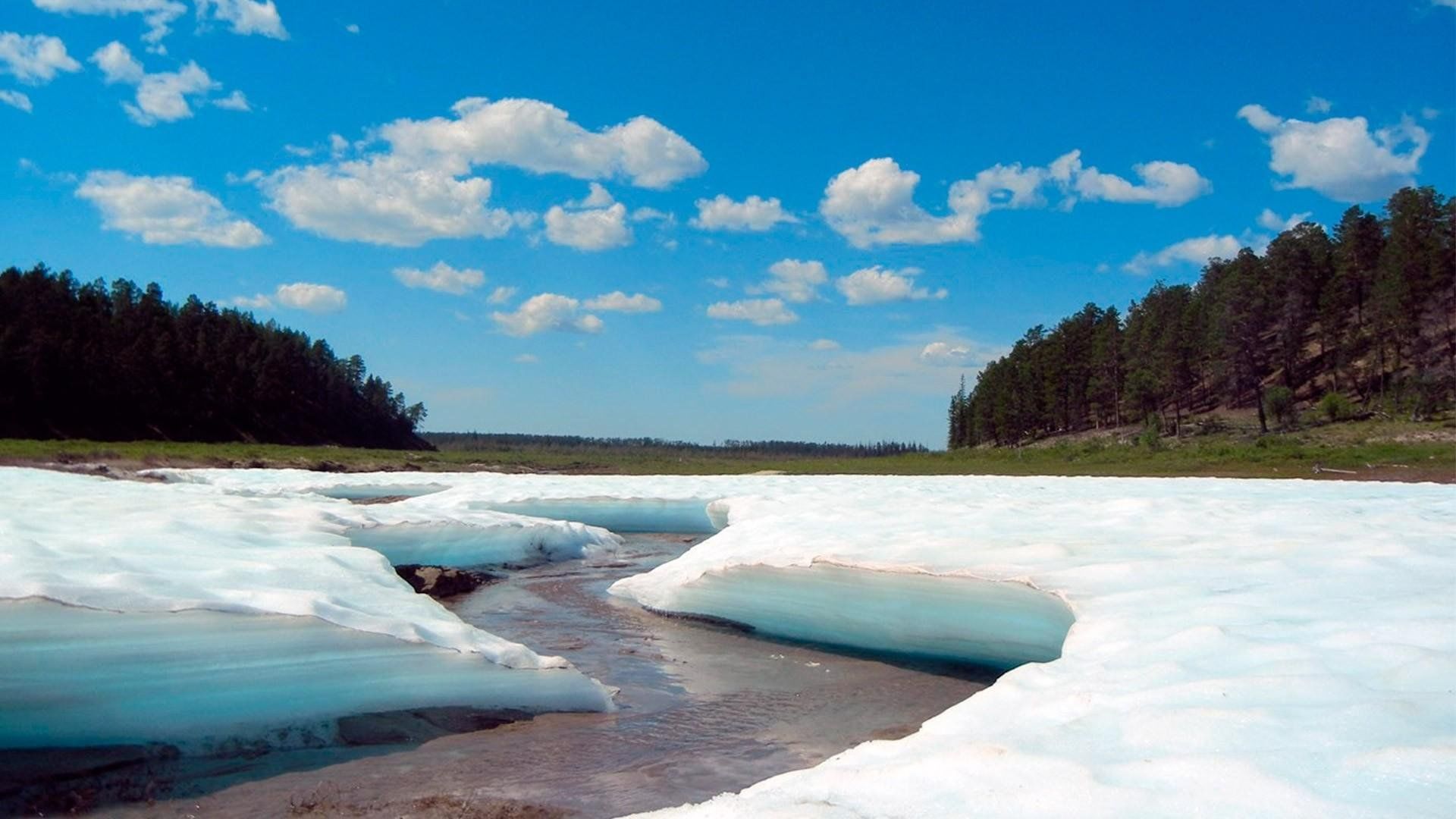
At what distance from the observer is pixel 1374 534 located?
7.60m

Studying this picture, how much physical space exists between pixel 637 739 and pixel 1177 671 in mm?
2966

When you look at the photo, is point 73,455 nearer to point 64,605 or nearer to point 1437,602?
point 64,605

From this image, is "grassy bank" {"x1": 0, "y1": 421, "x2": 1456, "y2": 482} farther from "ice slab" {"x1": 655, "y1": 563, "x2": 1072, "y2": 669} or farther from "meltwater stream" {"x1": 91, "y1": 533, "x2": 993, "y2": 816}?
"meltwater stream" {"x1": 91, "y1": 533, "x2": 993, "y2": 816}

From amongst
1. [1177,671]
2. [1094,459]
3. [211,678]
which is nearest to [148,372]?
[1094,459]

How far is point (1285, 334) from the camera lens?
4762 centimetres

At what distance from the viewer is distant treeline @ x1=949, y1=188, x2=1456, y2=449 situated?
41.5 metres

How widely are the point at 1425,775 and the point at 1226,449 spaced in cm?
3429

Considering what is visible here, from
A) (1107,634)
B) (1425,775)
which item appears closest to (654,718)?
(1107,634)

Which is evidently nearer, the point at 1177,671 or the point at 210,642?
the point at 1177,671

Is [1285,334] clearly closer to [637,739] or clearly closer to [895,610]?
[895,610]

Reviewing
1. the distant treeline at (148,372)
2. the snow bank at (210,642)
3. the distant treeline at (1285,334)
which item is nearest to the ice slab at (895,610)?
the snow bank at (210,642)

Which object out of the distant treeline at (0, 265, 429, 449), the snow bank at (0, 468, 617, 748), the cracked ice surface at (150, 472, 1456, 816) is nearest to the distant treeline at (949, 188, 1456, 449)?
the cracked ice surface at (150, 472, 1456, 816)

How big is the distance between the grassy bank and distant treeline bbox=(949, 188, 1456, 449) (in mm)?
5278

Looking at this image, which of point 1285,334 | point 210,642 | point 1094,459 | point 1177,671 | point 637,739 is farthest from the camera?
point 1285,334
